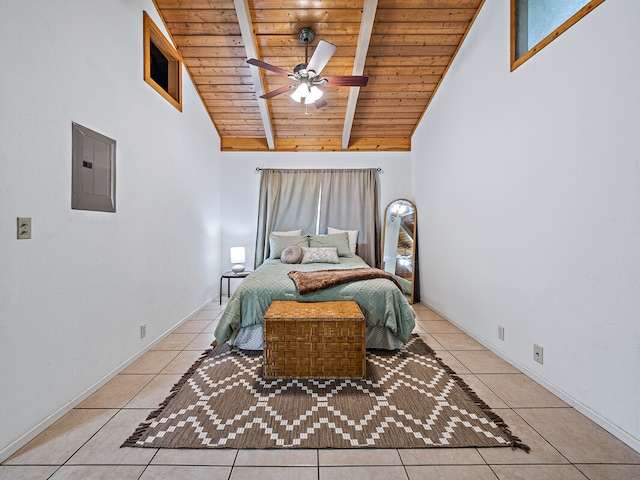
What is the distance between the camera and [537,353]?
2.06m

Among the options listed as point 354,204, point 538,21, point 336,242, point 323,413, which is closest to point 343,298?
point 323,413

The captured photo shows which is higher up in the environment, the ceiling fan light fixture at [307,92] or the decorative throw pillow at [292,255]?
the ceiling fan light fixture at [307,92]

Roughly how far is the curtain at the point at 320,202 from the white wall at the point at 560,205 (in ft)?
5.50

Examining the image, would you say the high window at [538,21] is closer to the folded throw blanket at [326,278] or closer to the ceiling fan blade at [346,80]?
the ceiling fan blade at [346,80]

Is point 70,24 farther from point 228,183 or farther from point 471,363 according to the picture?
point 471,363

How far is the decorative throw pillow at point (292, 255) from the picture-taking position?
371 centimetres

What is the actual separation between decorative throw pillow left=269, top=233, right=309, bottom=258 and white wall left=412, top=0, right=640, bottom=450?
2.03 m

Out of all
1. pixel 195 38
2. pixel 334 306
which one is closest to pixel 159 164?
pixel 195 38

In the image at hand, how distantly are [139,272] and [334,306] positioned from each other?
64.9 inches

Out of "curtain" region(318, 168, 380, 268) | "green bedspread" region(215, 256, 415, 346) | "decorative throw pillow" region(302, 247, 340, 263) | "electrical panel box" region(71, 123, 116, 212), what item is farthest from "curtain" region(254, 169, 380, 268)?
"electrical panel box" region(71, 123, 116, 212)

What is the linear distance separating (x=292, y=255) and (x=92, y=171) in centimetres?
222

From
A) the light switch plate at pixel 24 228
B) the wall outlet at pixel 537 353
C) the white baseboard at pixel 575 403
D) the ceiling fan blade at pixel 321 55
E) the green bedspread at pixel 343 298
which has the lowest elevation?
the white baseboard at pixel 575 403

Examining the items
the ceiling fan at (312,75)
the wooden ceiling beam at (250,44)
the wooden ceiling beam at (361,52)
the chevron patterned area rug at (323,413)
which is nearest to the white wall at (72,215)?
the chevron patterned area rug at (323,413)

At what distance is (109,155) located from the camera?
2.12m
